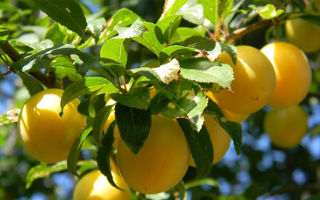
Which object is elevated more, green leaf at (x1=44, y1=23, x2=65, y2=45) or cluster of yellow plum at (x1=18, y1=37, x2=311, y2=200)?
green leaf at (x1=44, y1=23, x2=65, y2=45)

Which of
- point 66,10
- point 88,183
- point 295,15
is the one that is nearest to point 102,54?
point 66,10

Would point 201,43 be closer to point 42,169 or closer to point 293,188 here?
point 42,169

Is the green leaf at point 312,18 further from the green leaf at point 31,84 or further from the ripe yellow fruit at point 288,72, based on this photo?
the green leaf at point 31,84

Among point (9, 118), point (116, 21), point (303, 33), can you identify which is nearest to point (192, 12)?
point (116, 21)

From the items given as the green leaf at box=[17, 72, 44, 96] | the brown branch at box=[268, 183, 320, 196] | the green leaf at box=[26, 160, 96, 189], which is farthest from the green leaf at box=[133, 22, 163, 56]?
the brown branch at box=[268, 183, 320, 196]

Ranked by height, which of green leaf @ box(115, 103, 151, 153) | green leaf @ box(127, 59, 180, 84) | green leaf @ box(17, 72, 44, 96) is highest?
green leaf @ box(127, 59, 180, 84)

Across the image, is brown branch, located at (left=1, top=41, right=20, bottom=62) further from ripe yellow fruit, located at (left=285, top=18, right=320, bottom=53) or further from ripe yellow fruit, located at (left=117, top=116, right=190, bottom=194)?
ripe yellow fruit, located at (left=285, top=18, right=320, bottom=53)

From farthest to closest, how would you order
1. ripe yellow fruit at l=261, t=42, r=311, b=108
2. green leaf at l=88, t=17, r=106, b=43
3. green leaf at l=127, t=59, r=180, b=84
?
1. ripe yellow fruit at l=261, t=42, r=311, b=108
2. green leaf at l=88, t=17, r=106, b=43
3. green leaf at l=127, t=59, r=180, b=84

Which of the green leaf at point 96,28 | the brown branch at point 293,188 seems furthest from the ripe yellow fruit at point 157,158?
the brown branch at point 293,188
